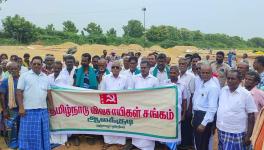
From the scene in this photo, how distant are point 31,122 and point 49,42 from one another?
44921 mm

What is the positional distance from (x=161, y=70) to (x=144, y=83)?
3.04ft

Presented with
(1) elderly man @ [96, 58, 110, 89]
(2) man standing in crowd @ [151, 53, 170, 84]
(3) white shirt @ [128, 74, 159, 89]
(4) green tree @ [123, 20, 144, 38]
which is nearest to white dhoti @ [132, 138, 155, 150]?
(3) white shirt @ [128, 74, 159, 89]

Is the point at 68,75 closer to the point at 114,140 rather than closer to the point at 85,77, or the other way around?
the point at 85,77

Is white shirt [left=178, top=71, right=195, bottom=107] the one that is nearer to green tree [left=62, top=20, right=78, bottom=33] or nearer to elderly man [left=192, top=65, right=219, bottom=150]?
elderly man [left=192, top=65, right=219, bottom=150]

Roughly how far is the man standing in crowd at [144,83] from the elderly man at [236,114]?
A: 1.81m

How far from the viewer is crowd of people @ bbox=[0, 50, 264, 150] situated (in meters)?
5.30

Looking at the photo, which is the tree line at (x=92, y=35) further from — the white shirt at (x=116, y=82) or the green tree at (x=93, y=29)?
the white shirt at (x=116, y=82)

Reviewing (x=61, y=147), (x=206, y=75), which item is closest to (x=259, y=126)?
(x=206, y=75)

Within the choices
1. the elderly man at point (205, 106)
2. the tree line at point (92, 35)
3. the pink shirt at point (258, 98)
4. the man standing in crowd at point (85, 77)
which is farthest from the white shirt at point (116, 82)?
the tree line at point (92, 35)

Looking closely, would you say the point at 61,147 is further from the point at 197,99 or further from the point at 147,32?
the point at 147,32

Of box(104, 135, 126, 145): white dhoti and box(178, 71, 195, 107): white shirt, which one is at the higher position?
box(178, 71, 195, 107): white shirt

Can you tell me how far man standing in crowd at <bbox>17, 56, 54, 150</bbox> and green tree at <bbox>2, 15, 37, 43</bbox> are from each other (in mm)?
42684

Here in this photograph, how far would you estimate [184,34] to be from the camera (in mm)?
86750

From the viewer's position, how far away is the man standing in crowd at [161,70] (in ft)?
25.4
